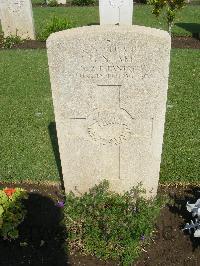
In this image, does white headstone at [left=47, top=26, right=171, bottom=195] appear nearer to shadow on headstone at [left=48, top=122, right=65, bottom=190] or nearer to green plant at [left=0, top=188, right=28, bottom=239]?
green plant at [left=0, top=188, right=28, bottom=239]

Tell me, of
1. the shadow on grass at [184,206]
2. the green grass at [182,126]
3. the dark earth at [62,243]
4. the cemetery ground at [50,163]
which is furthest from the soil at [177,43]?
the dark earth at [62,243]

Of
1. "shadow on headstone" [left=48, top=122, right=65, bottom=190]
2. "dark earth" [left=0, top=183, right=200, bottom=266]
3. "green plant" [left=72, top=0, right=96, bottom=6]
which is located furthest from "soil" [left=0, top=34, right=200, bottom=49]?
"dark earth" [left=0, top=183, right=200, bottom=266]

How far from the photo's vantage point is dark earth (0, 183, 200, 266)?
3.57 metres

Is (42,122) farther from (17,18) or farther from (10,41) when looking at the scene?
(17,18)

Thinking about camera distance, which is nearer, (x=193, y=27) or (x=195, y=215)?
(x=195, y=215)

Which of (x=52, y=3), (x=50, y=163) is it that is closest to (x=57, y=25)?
(x=52, y=3)

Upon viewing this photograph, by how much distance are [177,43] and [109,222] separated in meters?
8.14

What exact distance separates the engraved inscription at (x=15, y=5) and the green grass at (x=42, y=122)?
225cm

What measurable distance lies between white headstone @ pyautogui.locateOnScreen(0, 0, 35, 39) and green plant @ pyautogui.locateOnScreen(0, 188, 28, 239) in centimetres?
812

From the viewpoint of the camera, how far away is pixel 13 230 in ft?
12.1

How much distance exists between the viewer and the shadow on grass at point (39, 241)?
11.8 ft

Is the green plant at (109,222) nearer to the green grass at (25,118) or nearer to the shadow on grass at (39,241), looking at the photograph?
the shadow on grass at (39,241)

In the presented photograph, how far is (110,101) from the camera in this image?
3.37m

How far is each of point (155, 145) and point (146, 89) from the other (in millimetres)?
666
